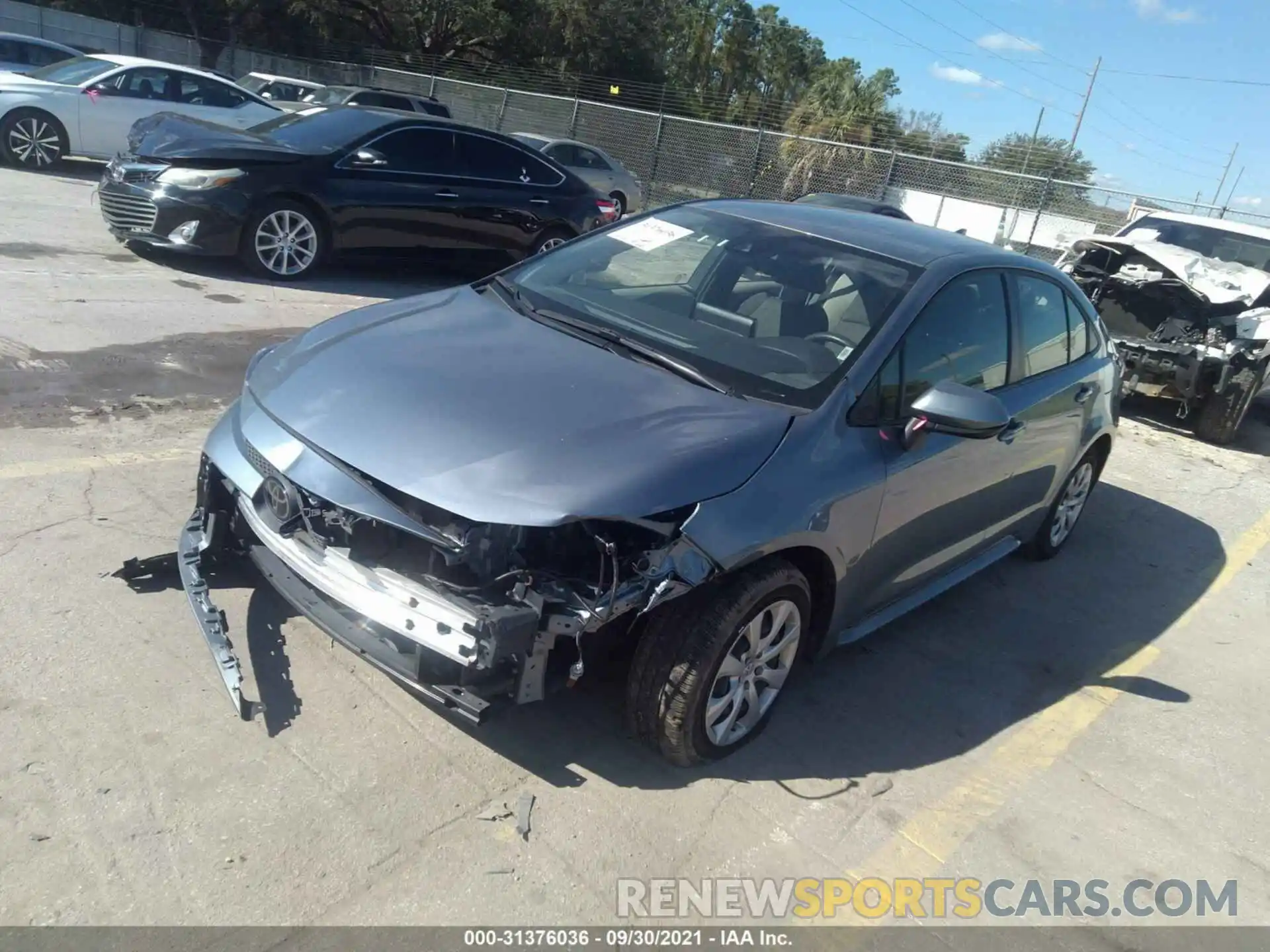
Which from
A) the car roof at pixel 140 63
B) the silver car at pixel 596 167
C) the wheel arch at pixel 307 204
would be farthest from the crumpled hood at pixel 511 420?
the silver car at pixel 596 167

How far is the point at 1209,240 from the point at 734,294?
954 centimetres

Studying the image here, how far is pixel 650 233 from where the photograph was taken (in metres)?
4.66

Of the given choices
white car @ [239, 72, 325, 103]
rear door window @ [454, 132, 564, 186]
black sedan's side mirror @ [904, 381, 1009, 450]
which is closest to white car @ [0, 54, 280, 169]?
rear door window @ [454, 132, 564, 186]

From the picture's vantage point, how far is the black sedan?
331 inches

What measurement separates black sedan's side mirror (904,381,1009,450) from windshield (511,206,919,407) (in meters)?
0.32

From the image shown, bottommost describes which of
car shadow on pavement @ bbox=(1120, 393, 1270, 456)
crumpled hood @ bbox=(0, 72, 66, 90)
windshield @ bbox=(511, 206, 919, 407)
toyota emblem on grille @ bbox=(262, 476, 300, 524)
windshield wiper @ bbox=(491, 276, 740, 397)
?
car shadow on pavement @ bbox=(1120, 393, 1270, 456)

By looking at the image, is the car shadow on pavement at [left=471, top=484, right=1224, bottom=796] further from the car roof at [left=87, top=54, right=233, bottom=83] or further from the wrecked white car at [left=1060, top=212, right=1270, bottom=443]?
the car roof at [left=87, top=54, right=233, bottom=83]

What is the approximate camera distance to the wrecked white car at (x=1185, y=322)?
913 cm

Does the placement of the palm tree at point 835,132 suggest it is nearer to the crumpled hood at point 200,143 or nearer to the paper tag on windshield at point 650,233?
the crumpled hood at point 200,143

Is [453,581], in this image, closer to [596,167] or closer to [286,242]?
[286,242]

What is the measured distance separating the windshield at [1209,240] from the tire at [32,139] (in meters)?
13.0

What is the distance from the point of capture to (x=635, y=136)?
78.8 ft

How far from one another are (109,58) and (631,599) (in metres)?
14.3

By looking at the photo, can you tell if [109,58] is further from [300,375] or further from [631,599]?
[631,599]
